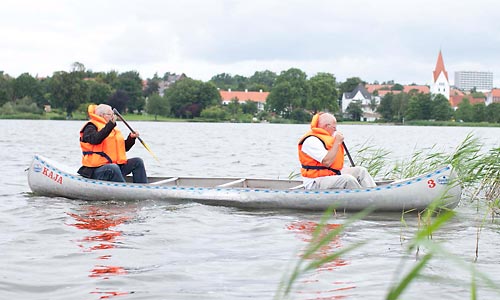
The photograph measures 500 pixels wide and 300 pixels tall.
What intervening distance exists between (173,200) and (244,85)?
137 metres

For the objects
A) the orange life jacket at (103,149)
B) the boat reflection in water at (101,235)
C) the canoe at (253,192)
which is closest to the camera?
the boat reflection in water at (101,235)

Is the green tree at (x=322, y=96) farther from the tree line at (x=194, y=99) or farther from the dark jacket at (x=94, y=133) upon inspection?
the dark jacket at (x=94, y=133)

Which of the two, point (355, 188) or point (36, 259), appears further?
point (355, 188)

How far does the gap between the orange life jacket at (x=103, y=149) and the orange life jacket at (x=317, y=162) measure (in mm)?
2340

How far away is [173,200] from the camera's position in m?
8.90

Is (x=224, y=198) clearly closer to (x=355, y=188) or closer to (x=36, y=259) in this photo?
(x=355, y=188)

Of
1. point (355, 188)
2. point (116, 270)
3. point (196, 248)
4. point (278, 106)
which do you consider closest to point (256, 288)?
point (116, 270)

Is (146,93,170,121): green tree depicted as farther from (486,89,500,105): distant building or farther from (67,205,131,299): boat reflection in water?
(486,89,500,105): distant building

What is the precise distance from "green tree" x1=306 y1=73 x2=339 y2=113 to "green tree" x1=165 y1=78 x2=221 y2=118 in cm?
1180

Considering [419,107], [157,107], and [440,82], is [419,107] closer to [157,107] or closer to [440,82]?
[157,107]

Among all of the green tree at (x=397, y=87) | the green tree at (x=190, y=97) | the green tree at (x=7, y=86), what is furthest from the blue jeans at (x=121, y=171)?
the green tree at (x=397, y=87)

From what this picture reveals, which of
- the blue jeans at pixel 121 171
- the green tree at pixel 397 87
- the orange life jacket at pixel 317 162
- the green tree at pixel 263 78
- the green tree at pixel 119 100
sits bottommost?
the blue jeans at pixel 121 171

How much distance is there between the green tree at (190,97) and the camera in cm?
8538

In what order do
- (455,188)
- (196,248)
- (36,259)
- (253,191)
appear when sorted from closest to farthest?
(36,259) → (196,248) → (455,188) → (253,191)
